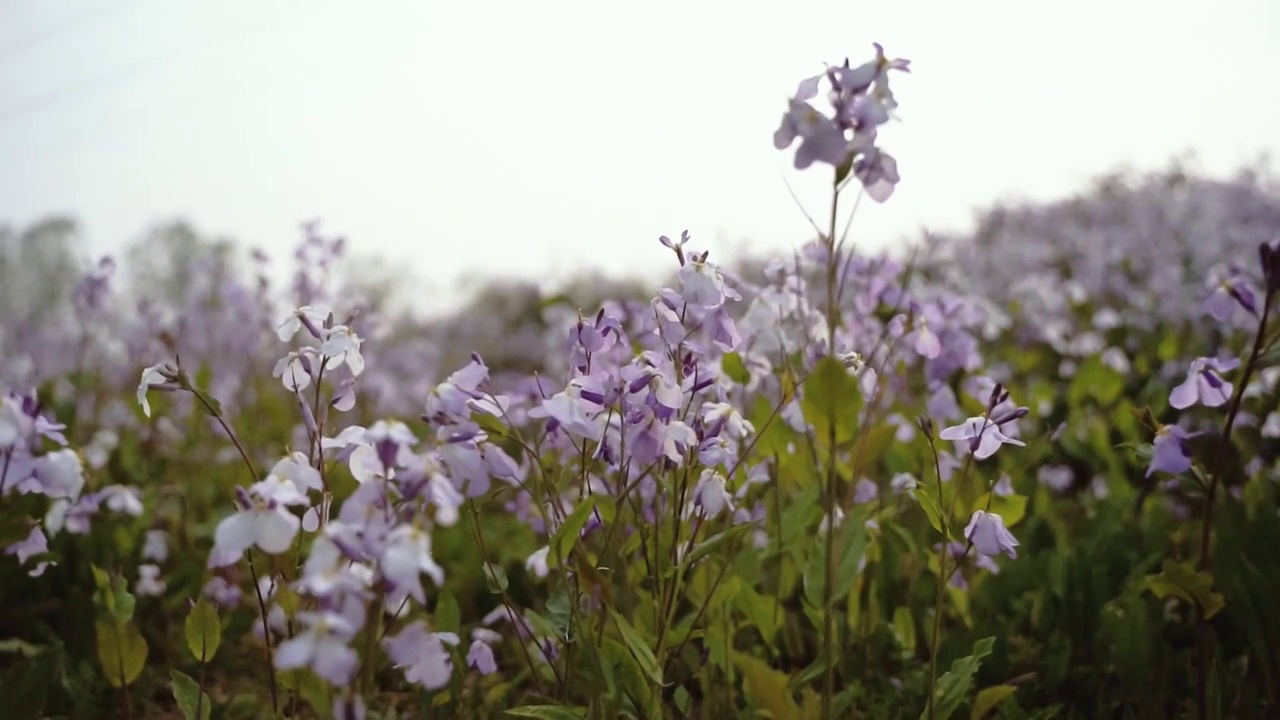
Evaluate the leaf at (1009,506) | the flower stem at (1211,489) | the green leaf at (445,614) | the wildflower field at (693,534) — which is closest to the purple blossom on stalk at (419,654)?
the wildflower field at (693,534)

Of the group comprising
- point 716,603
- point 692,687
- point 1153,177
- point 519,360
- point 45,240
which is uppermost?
point 45,240

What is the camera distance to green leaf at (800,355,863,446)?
4.42 feet

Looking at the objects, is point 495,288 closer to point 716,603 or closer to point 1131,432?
point 1131,432

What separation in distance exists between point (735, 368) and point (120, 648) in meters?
1.47

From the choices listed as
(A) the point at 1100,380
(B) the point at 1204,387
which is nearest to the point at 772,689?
(B) the point at 1204,387

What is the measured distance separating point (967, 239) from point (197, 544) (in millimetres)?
9933

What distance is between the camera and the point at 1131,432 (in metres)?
3.97

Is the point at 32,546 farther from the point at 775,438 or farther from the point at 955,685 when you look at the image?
the point at 955,685

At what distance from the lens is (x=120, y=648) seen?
187cm

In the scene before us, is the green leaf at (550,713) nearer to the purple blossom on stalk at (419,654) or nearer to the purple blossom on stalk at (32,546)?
the purple blossom on stalk at (419,654)

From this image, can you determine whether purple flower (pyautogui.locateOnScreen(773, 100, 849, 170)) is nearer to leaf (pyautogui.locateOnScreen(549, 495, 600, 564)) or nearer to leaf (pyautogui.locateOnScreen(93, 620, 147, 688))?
leaf (pyautogui.locateOnScreen(549, 495, 600, 564))

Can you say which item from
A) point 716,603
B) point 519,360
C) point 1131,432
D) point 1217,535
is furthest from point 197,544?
point 519,360

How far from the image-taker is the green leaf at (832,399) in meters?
1.35

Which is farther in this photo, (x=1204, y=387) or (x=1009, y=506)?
(x=1009, y=506)
